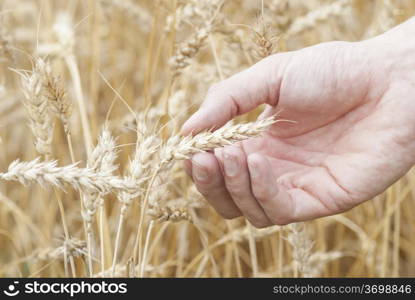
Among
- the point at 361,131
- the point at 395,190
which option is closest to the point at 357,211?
the point at 395,190

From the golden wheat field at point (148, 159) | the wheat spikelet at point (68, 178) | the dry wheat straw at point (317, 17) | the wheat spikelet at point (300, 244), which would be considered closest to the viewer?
the wheat spikelet at point (68, 178)

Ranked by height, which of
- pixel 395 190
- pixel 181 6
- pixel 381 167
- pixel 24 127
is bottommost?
pixel 381 167

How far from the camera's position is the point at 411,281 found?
132 cm

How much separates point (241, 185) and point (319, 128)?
289mm

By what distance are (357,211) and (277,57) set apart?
953mm

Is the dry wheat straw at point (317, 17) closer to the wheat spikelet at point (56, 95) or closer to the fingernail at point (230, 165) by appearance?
the fingernail at point (230, 165)

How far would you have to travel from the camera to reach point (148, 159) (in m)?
0.89

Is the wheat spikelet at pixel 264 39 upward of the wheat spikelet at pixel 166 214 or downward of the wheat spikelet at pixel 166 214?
upward

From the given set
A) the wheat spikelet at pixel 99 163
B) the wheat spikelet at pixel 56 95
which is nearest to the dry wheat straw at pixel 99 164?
the wheat spikelet at pixel 99 163

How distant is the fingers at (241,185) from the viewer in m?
1.01

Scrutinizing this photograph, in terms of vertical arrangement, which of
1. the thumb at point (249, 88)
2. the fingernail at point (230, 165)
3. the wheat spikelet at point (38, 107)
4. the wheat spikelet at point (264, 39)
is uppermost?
the wheat spikelet at point (264, 39)

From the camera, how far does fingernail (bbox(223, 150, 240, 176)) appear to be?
1009 mm

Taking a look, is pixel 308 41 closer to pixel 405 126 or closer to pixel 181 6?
pixel 181 6

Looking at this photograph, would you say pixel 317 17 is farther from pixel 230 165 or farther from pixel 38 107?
pixel 38 107
